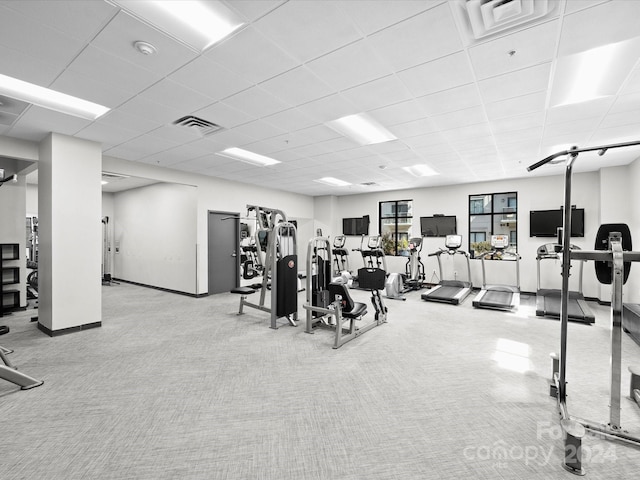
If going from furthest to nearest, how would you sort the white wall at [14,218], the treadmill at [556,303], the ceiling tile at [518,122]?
the white wall at [14,218] → the treadmill at [556,303] → the ceiling tile at [518,122]

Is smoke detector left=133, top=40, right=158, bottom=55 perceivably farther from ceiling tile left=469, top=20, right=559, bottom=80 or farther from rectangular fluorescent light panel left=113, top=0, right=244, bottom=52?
ceiling tile left=469, top=20, right=559, bottom=80

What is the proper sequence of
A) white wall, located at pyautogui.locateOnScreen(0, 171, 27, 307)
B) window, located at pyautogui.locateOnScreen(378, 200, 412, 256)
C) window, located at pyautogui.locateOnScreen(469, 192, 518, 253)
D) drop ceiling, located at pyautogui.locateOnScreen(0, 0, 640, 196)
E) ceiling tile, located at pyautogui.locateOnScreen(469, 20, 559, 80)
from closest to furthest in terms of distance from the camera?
drop ceiling, located at pyautogui.locateOnScreen(0, 0, 640, 196) < ceiling tile, located at pyautogui.locateOnScreen(469, 20, 559, 80) < white wall, located at pyautogui.locateOnScreen(0, 171, 27, 307) < window, located at pyautogui.locateOnScreen(469, 192, 518, 253) < window, located at pyautogui.locateOnScreen(378, 200, 412, 256)

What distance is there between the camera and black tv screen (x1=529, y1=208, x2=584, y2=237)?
7.19 m

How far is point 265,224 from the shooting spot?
231 inches

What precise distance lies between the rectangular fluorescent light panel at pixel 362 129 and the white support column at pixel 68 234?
392 cm

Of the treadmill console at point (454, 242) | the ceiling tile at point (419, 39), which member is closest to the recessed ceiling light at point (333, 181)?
the treadmill console at point (454, 242)

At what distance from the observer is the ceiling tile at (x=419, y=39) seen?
7.18ft

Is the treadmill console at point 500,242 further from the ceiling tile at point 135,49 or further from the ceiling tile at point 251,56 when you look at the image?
the ceiling tile at point 135,49

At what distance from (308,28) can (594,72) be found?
9.21ft

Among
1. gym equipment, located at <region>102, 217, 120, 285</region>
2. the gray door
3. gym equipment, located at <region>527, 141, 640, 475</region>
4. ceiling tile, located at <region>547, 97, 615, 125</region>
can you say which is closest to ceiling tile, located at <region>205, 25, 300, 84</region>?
gym equipment, located at <region>527, 141, 640, 475</region>

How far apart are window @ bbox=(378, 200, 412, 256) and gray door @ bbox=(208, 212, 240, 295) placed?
486cm

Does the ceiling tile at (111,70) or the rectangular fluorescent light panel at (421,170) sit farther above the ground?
the ceiling tile at (111,70)

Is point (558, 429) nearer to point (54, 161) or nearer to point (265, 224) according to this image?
point (265, 224)

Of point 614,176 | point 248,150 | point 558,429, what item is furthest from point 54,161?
point 614,176
